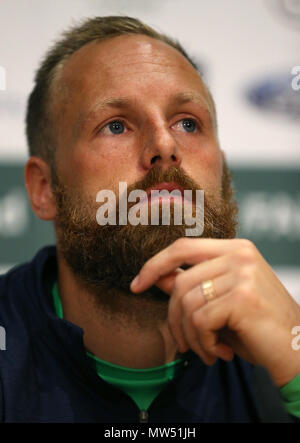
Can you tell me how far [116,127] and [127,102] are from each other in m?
0.08

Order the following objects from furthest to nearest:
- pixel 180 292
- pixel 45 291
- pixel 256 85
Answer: pixel 256 85, pixel 45 291, pixel 180 292

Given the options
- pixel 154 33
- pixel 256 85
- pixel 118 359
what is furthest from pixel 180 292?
pixel 256 85

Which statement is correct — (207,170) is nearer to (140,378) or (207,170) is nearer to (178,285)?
(178,285)

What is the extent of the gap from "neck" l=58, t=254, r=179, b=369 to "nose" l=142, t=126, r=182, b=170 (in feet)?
1.31

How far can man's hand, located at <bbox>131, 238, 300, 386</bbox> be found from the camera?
2.62 ft

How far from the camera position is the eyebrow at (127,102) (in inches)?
44.3

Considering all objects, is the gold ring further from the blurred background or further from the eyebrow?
the blurred background

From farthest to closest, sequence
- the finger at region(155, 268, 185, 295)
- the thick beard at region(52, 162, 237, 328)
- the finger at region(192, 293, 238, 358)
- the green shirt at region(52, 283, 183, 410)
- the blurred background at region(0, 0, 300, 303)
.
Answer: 1. the blurred background at region(0, 0, 300, 303)
2. the green shirt at region(52, 283, 183, 410)
3. the thick beard at region(52, 162, 237, 328)
4. the finger at region(155, 268, 185, 295)
5. the finger at region(192, 293, 238, 358)

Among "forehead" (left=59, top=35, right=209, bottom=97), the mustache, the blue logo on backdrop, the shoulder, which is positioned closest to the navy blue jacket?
the shoulder

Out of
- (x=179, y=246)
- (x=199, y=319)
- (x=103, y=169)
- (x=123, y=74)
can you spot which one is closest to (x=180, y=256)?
(x=179, y=246)

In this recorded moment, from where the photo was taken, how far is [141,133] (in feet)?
3.67
